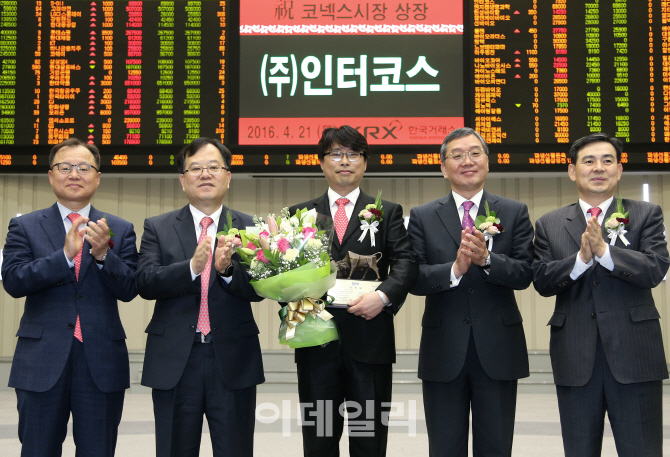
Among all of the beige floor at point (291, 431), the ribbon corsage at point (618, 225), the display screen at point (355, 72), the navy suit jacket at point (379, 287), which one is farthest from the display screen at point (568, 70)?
the navy suit jacket at point (379, 287)

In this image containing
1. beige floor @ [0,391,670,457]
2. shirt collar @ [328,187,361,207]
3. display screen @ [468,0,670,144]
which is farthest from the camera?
display screen @ [468,0,670,144]

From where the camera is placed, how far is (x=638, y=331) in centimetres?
236

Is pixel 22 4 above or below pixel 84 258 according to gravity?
above

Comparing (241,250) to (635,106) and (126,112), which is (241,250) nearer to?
(126,112)

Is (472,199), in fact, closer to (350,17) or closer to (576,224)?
(576,224)

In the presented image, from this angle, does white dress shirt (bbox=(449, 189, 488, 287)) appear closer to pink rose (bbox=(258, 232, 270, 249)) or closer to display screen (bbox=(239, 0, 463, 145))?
pink rose (bbox=(258, 232, 270, 249))

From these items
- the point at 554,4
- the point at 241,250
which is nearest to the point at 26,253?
the point at 241,250

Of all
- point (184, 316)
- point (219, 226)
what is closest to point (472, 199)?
point (219, 226)

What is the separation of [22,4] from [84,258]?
12.1 ft

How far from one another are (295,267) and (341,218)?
437 mm

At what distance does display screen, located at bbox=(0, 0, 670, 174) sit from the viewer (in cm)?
496

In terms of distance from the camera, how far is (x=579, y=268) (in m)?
2.38

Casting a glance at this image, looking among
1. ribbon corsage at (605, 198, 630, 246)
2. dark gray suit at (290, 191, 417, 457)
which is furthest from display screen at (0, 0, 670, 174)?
dark gray suit at (290, 191, 417, 457)

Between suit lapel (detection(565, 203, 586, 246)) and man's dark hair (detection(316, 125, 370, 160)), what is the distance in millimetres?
876
